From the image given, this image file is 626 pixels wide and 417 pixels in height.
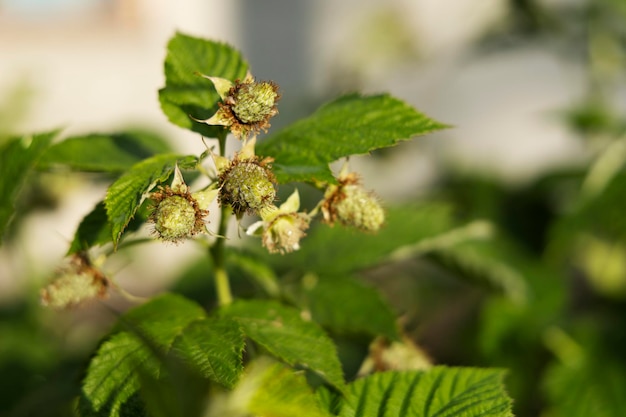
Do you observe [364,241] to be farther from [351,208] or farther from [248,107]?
[248,107]

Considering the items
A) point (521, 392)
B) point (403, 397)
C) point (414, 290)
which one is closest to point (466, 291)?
point (414, 290)

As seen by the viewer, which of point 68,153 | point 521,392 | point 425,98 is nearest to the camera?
point 68,153

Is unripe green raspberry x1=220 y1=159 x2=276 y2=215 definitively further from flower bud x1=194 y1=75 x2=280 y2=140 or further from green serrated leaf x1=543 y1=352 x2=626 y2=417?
green serrated leaf x1=543 y1=352 x2=626 y2=417

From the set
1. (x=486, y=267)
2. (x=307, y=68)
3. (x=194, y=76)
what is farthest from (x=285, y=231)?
(x=307, y=68)

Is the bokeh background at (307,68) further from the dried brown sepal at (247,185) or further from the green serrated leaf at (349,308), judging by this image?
the dried brown sepal at (247,185)

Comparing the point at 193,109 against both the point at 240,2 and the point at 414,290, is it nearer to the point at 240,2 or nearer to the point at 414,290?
the point at 414,290
